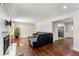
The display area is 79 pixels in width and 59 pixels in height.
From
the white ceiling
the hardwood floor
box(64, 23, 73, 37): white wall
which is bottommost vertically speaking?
the hardwood floor

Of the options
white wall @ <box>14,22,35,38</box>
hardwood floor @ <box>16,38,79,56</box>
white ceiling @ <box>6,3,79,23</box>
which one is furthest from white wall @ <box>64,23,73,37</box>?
white wall @ <box>14,22,35,38</box>

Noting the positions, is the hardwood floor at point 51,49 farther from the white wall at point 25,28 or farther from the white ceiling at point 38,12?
the white ceiling at point 38,12

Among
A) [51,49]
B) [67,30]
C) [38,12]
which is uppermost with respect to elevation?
[38,12]

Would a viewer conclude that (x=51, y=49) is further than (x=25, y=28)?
Yes

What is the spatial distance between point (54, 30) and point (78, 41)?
1226 mm

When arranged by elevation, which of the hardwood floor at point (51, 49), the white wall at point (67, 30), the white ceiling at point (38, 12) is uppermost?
the white ceiling at point (38, 12)

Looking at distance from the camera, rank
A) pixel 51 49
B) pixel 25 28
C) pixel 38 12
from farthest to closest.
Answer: pixel 51 49 < pixel 25 28 < pixel 38 12

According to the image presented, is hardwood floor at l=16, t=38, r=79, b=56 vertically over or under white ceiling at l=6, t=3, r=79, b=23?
under

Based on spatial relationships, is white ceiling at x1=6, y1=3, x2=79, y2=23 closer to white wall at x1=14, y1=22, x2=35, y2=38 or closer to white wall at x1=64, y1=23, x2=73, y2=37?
white wall at x1=14, y1=22, x2=35, y2=38

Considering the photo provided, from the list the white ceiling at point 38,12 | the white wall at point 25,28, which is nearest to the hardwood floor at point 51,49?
the white wall at point 25,28

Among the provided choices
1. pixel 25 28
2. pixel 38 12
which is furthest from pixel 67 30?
pixel 25 28

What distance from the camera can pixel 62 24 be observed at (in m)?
2.72

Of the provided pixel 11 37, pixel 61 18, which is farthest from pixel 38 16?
pixel 11 37

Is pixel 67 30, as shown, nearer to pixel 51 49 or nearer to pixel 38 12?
pixel 51 49
